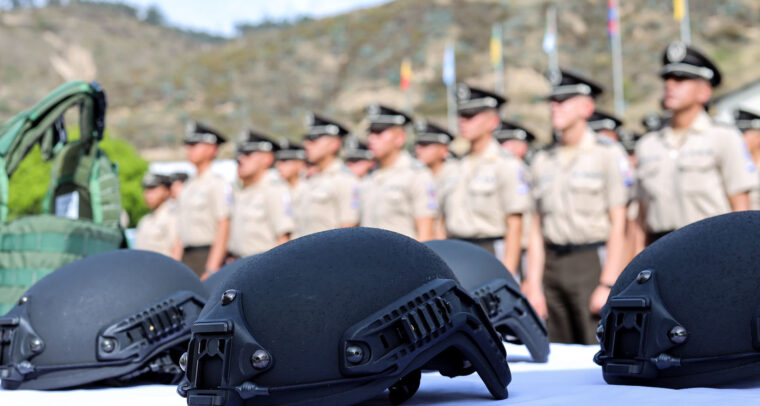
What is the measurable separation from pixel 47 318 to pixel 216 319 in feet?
3.80

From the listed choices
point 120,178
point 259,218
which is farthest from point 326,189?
point 120,178

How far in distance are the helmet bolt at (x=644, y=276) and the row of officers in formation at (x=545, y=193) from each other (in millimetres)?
2662

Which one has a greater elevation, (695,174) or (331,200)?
(695,174)

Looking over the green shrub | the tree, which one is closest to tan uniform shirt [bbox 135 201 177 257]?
the green shrub

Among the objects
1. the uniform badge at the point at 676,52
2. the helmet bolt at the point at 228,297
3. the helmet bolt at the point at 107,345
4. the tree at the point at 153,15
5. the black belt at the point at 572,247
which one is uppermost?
the tree at the point at 153,15

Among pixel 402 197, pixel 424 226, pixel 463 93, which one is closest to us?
pixel 463 93

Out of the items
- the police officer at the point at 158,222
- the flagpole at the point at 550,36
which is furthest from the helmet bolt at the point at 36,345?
the flagpole at the point at 550,36

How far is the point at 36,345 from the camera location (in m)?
3.23

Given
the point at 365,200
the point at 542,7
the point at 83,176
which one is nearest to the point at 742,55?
the point at 542,7

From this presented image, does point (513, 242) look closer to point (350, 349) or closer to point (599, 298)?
Result: point (599, 298)

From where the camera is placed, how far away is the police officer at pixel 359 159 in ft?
40.8

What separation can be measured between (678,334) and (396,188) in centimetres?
553

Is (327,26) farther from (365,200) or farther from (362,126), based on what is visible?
(365,200)

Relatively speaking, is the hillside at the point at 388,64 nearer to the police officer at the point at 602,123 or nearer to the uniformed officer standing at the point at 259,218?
the uniformed officer standing at the point at 259,218
